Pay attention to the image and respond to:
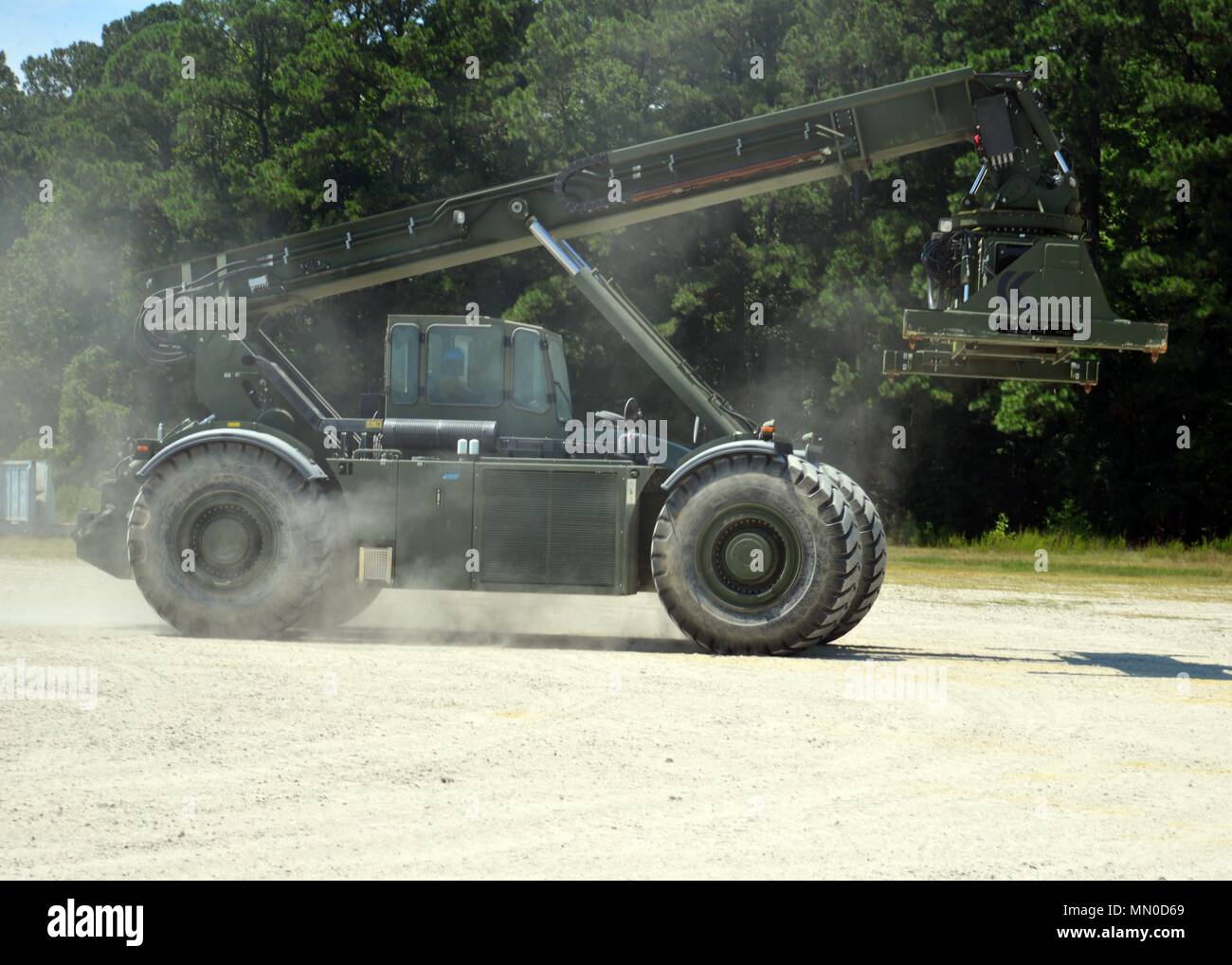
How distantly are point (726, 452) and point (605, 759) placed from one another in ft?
19.4

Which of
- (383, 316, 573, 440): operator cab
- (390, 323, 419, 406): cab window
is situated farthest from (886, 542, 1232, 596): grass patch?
(390, 323, 419, 406): cab window

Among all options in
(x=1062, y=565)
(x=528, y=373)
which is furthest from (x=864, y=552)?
(x=1062, y=565)

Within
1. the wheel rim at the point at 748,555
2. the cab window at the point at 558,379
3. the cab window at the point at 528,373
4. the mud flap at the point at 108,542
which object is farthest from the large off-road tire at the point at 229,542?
the wheel rim at the point at 748,555

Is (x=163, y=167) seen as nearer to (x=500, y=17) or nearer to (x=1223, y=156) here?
(x=500, y=17)

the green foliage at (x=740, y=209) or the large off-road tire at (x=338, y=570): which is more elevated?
the green foliage at (x=740, y=209)

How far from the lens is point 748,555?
14.5 meters

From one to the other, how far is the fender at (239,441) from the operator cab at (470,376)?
1.08 metres

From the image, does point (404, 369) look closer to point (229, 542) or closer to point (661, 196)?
point (229, 542)

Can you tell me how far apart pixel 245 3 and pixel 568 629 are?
4379cm

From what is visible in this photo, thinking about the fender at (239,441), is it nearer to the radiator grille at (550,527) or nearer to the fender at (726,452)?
the radiator grille at (550,527)

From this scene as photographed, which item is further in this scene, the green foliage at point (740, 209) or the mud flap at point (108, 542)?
the green foliage at point (740, 209)

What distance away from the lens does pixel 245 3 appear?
2158 inches

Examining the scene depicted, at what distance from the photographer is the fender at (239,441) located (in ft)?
50.3

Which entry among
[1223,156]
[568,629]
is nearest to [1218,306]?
[1223,156]
